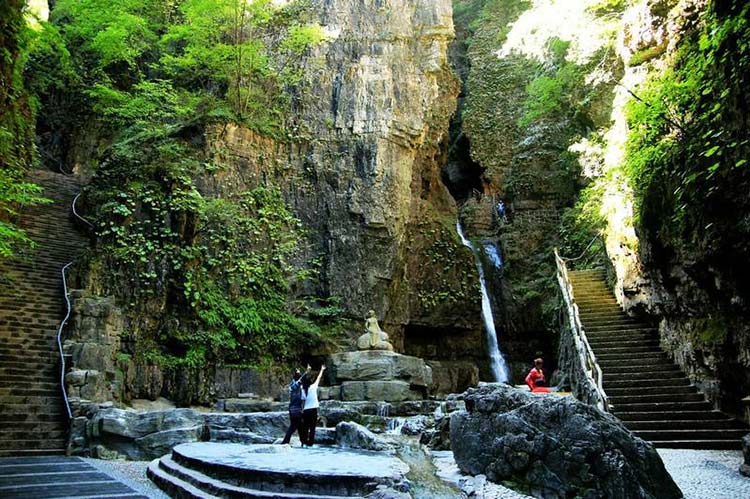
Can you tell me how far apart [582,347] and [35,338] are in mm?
12802

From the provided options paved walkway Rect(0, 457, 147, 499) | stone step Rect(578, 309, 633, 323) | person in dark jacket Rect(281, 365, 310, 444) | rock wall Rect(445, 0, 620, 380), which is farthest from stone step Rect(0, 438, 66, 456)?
rock wall Rect(445, 0, 620, 380)

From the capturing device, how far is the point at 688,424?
1003 cm

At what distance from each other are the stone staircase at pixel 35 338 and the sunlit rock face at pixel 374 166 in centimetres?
550

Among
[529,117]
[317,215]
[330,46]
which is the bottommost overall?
[317,215]

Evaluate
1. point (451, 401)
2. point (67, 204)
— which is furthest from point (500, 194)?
point (67, 204)

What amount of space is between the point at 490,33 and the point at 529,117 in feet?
33.9

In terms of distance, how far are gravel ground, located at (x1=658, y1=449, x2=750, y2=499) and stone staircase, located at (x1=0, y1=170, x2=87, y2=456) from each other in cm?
1003

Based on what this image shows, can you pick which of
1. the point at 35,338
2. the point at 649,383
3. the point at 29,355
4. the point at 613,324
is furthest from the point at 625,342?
the point at 35,338

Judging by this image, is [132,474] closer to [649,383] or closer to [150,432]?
[150,432]

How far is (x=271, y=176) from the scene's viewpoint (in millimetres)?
20562

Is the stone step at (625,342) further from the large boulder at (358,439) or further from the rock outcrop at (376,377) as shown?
the large boulder at (358,439)

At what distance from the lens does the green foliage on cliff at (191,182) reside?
602 inches

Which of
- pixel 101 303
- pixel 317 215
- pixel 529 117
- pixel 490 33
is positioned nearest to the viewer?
pixel 101 303

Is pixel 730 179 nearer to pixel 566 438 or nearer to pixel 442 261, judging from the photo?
pixel 566 438
